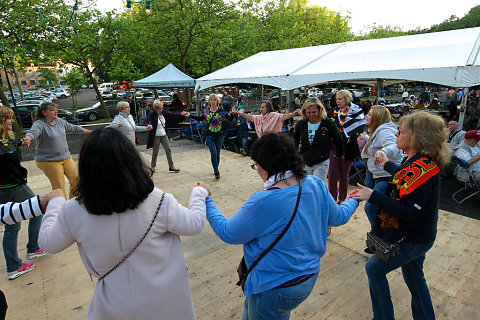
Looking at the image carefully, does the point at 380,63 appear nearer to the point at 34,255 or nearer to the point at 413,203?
the point at 413,203

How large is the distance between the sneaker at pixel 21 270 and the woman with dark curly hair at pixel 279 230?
2.97 m

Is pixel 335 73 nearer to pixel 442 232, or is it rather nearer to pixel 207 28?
pixel 442 232

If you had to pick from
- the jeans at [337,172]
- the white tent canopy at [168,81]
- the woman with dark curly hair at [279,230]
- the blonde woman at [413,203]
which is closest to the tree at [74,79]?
the white tent canopy at [168,81]

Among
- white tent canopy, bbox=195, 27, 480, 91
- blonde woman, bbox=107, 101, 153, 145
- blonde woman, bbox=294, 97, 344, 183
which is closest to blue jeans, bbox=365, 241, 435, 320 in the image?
blonde woman, bbox=294, 97, 344, 183

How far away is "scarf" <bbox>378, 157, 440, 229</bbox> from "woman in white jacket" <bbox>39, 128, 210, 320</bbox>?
133 cm

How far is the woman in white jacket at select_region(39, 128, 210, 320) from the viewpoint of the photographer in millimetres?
1348

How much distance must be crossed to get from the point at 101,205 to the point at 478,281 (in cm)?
361

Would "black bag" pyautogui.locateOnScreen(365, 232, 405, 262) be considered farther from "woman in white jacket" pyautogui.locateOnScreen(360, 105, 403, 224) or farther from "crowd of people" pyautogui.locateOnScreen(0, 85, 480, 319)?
"woman in white jacket" pyautogui.locateOnScreen(360, 105, 403, 224)

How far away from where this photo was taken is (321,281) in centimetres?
308

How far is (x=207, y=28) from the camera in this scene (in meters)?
18.7

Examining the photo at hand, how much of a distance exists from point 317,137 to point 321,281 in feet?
5.96

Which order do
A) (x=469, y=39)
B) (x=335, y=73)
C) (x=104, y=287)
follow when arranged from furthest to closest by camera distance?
(x=335, y=73) < (x=469, y=39) < (x=104, y=287)

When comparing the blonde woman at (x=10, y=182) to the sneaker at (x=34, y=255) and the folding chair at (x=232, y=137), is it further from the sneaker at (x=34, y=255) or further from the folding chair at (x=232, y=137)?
the folding chair at (x=232, y=137)

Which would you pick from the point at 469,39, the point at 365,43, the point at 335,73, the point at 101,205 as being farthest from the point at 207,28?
the point at 101,205
